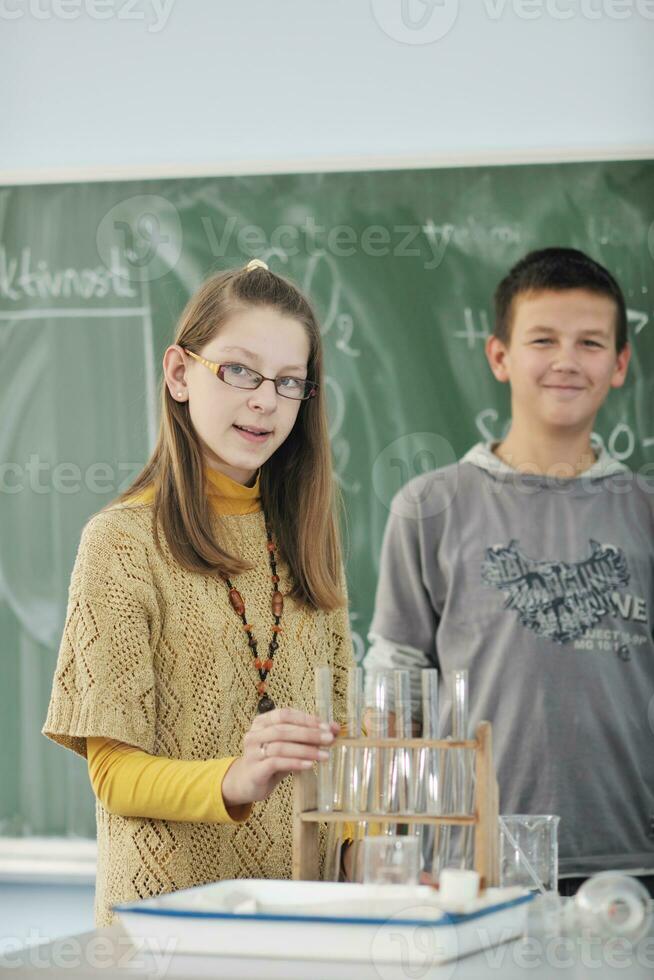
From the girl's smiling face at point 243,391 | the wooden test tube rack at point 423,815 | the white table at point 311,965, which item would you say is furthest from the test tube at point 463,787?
the girl's smiling face at point 243,391

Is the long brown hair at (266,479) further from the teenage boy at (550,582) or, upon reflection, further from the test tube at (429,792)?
the teenage boy at (550,582)

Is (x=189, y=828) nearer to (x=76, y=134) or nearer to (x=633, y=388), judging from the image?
(x=633, y=388)

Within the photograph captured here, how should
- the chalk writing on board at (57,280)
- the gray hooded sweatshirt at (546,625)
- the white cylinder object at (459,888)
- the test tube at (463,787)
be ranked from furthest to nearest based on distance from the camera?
the chalk writing on board at (57,280)
the gray hooded sweatshirt at (546,625)
the test tube at (463,787)
the white cylinder object at (459,888)

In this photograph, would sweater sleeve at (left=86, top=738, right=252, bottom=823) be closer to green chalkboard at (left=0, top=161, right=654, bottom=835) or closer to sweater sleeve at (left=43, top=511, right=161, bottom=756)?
sweater sleeve at (left=43, top=511, right=161, bottom=756)

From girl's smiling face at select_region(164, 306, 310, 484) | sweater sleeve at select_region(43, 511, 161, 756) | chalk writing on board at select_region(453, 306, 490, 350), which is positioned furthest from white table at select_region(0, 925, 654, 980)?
chalk writing on board at select_region(453, 306, 490, 350)

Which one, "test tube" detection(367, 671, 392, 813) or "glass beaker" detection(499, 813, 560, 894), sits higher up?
"test tube" detection(367, 671, 392, 813)

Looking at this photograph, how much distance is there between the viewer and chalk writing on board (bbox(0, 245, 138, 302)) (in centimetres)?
264

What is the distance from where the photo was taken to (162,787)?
4.14 feet

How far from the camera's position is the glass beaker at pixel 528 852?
129cm

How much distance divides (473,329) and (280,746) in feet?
5.05

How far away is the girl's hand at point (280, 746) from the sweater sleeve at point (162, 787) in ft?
0.17

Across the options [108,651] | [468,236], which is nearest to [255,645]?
[108,651]

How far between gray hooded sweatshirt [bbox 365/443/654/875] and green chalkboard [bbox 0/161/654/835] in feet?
0.27

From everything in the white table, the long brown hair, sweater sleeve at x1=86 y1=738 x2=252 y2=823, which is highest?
the long brown hair
